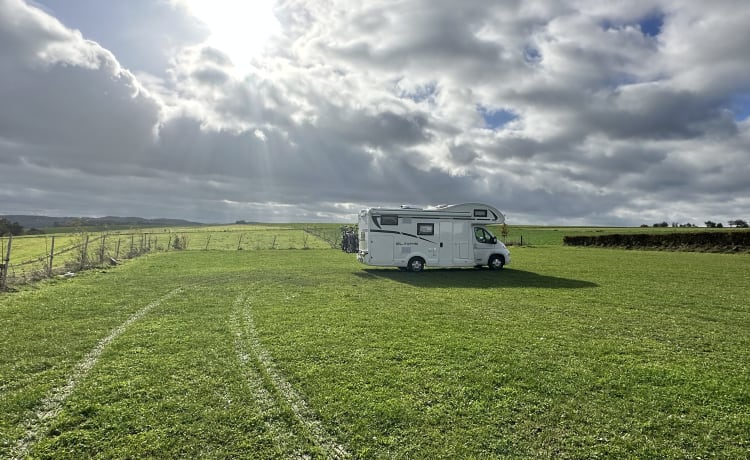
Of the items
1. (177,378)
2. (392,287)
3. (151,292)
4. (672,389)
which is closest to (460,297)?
(392,287)

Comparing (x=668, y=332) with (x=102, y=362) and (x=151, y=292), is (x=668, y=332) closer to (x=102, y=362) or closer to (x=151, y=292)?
(x=102, y=362)

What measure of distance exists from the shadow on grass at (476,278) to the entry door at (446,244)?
2.01 ft

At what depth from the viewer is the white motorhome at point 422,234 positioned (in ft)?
63.0

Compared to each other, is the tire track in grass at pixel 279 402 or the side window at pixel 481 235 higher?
the side window at pixel 481 235

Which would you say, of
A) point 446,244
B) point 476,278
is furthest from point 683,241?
point 476,278

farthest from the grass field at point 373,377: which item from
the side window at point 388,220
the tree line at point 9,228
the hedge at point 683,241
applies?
the hedge at point 683,241

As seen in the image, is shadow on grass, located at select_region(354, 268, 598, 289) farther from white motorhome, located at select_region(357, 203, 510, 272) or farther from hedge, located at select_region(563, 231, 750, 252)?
hedge, located at select_region(563, 231, 750, 252)

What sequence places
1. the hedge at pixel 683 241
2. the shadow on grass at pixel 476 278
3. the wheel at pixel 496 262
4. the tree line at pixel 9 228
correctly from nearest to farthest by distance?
1. the shadow on grass at pixel 476 278
2. the tree line at pixel 9 228
3. the wheel at pixel 496 262
4. the hedge at pixel 683 241

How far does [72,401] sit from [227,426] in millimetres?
2201

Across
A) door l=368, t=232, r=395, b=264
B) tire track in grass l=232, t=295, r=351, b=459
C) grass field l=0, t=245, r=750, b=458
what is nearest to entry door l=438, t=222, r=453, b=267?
door l=368, t=232, r=395, b=264

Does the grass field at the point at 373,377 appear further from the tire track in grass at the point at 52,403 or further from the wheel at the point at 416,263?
the wheel at the point at 416,263

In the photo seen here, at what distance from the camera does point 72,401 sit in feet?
16.8

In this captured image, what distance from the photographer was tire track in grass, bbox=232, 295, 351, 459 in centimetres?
413

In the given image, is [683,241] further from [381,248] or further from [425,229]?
[381,248]
